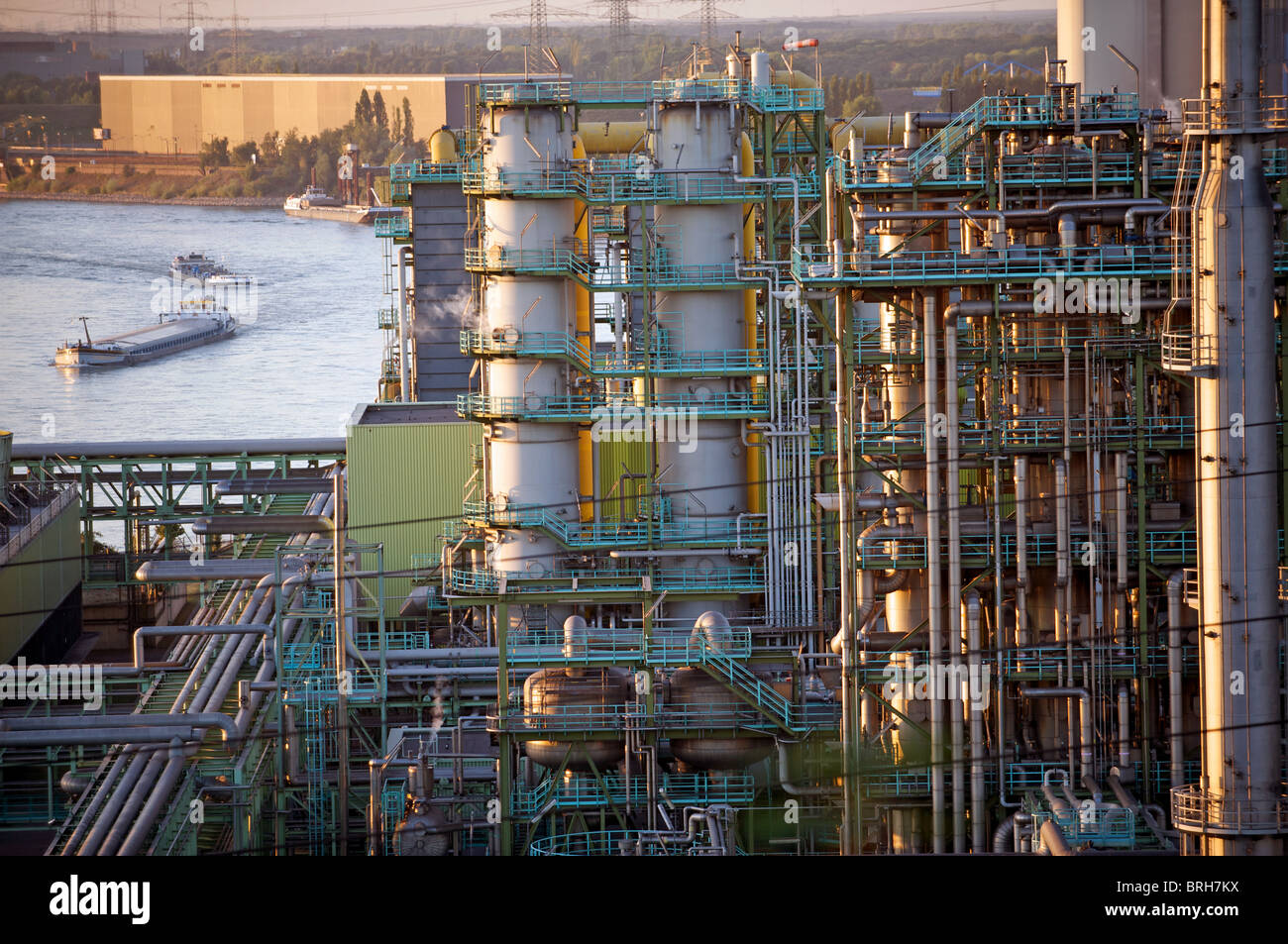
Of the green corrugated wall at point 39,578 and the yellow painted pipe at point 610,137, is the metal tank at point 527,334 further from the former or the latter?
the green corrugated wall at point 39,578

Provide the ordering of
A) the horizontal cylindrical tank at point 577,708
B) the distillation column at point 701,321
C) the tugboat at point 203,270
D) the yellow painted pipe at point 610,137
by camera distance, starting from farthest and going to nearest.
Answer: the tugboat at point 203,270 < the yellow painted pipe at point 610,137 < the distillation column at point 701,321 < the horizontal cylindrical tank at point 577,708

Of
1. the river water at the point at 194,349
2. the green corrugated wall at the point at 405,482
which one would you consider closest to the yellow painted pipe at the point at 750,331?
the green corrugated wall at the point at 405,482

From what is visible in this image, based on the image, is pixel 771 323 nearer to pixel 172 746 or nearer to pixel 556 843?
pixel 556 843

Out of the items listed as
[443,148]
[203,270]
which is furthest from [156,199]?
[443,148]

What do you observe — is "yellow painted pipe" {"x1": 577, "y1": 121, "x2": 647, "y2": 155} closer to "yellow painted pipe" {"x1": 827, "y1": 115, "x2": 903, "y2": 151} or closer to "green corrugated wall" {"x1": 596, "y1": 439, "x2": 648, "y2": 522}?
"yellow painted pipe" {"x1": 827, "y1": 115, "x2": 903, "y2": 151}

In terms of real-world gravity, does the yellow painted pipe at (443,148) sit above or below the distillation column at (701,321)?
above

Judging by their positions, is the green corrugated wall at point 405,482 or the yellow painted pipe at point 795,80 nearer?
the green corrugated wall at point 405,482
